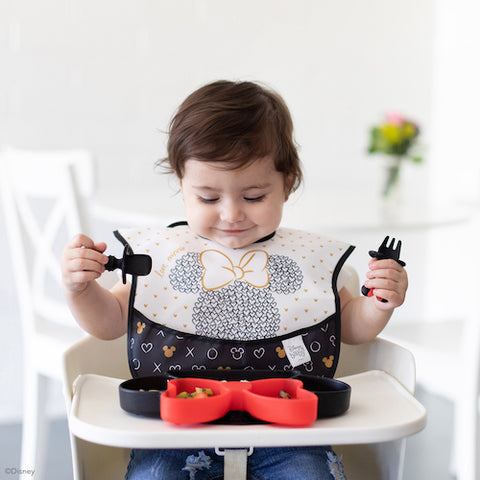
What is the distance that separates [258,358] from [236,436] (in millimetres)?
370

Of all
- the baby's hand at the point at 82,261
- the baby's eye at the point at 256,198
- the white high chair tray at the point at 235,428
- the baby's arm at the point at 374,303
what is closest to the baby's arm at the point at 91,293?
the baby's hand at the point at 82,261

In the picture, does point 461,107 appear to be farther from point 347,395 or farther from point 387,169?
point 347,395

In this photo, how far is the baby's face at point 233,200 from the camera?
119 cm

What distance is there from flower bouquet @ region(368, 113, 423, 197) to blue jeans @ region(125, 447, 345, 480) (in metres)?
1.48

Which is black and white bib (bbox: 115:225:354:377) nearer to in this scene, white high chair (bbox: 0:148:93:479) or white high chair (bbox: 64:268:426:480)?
white high chair (bbox: 64:268:426:480)

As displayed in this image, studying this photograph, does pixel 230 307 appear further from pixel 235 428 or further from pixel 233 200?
pixel 235 428

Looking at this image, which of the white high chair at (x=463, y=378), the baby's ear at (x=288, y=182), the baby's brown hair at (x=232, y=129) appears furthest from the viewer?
the white high chair at (x=463, y=378)

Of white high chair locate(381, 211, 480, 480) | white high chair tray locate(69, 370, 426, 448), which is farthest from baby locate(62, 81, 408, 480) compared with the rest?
white high chair locate(381, 211, 480, 480)

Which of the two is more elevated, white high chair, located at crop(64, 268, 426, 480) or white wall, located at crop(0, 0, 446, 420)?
white wall, located at crop(0, 0, 446, 420)

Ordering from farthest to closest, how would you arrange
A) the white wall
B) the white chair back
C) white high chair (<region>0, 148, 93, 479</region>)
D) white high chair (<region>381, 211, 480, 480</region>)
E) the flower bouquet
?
1. the white wall
2. the flower bouquet
3. the white chair back
4. white high chair (<region>0, 148, 93, 479</region>)
5. white high chair (<region>381, 211, 480, 480</region>)

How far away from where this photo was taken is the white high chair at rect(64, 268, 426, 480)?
0.84m

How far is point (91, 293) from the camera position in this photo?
3.87 ft

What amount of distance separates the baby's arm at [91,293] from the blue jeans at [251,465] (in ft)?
0.76

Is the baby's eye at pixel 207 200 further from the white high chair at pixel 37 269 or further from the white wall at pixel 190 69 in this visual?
the white wall at pixel 190 69
